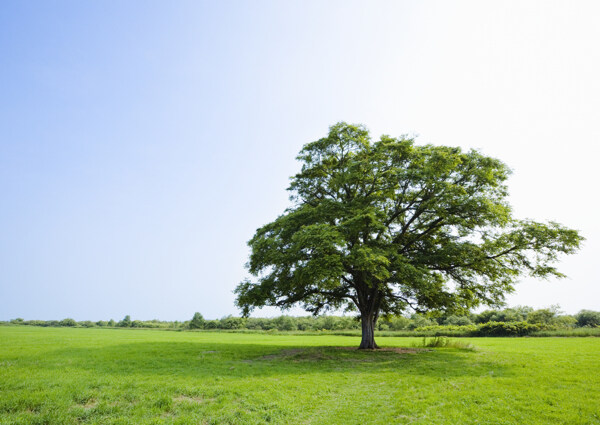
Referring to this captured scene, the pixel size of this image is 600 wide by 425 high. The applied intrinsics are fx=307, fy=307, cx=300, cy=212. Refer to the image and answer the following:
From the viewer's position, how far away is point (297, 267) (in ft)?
71.3

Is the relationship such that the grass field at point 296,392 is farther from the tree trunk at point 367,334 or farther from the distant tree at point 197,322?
the distant tree at point 197,322

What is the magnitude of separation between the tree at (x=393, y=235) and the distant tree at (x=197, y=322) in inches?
2685

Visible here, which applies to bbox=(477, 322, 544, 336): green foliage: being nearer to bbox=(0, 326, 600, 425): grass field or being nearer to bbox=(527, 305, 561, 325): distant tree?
bbox=(527, 305, 561, 325): distant tree

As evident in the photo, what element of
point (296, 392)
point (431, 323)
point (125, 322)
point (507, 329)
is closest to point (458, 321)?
point (431, 323)

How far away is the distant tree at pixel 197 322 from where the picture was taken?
85.2 m

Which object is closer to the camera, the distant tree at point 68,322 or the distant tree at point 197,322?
the distant tree at point 197,322

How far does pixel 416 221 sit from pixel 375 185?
4918 millimetres

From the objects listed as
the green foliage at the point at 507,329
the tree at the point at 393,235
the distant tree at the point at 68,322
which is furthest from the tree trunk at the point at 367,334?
the distant tree at the point at 68,322

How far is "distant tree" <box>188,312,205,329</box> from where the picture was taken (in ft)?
280

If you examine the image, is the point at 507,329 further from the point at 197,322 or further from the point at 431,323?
the point at 197,322

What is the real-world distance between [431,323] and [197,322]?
204 ft

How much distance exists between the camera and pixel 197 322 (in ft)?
281

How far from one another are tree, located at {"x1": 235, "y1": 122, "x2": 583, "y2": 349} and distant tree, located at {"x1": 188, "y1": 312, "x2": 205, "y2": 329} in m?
68.2

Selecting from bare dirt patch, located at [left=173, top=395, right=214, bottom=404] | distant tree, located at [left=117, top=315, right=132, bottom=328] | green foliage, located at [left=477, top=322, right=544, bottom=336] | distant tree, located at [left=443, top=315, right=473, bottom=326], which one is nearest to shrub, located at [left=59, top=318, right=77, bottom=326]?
distant tree, located at [left=117, top=315, right=132, bottom=328]
